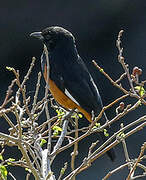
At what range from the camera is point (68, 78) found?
14.3 feet

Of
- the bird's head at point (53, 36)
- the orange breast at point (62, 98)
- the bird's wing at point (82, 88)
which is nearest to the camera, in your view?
the bird's wing at point (82, 88)

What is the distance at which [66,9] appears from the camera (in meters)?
6.98

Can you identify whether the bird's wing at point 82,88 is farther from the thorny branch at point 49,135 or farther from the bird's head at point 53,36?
the thorny branch at point 49,135

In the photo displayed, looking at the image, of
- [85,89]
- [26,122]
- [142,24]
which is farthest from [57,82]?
[142,24]

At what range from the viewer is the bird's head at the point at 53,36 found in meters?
4.68

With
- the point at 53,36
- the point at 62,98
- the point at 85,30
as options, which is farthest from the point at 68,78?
the point at 85,30

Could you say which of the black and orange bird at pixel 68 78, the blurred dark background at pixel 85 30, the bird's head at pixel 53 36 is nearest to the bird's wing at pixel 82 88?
the black and orange bird at pixel 68 78

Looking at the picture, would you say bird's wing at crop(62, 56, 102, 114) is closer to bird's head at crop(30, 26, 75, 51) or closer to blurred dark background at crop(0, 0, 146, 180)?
bird's head at crop(30, 26, 75, 51)

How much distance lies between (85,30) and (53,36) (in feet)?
7.75

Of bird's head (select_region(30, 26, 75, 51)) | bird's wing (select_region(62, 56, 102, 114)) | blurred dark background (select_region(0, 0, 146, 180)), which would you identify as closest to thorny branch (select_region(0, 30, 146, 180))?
bird's wing (select_region(62, 56, 102, 114))

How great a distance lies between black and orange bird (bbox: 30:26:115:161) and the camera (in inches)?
165

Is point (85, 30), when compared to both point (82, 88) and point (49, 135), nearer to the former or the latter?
point (82, 88)

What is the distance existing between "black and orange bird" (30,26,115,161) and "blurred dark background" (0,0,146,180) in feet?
6.94

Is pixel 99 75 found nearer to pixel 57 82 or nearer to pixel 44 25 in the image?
pixel 44 25
